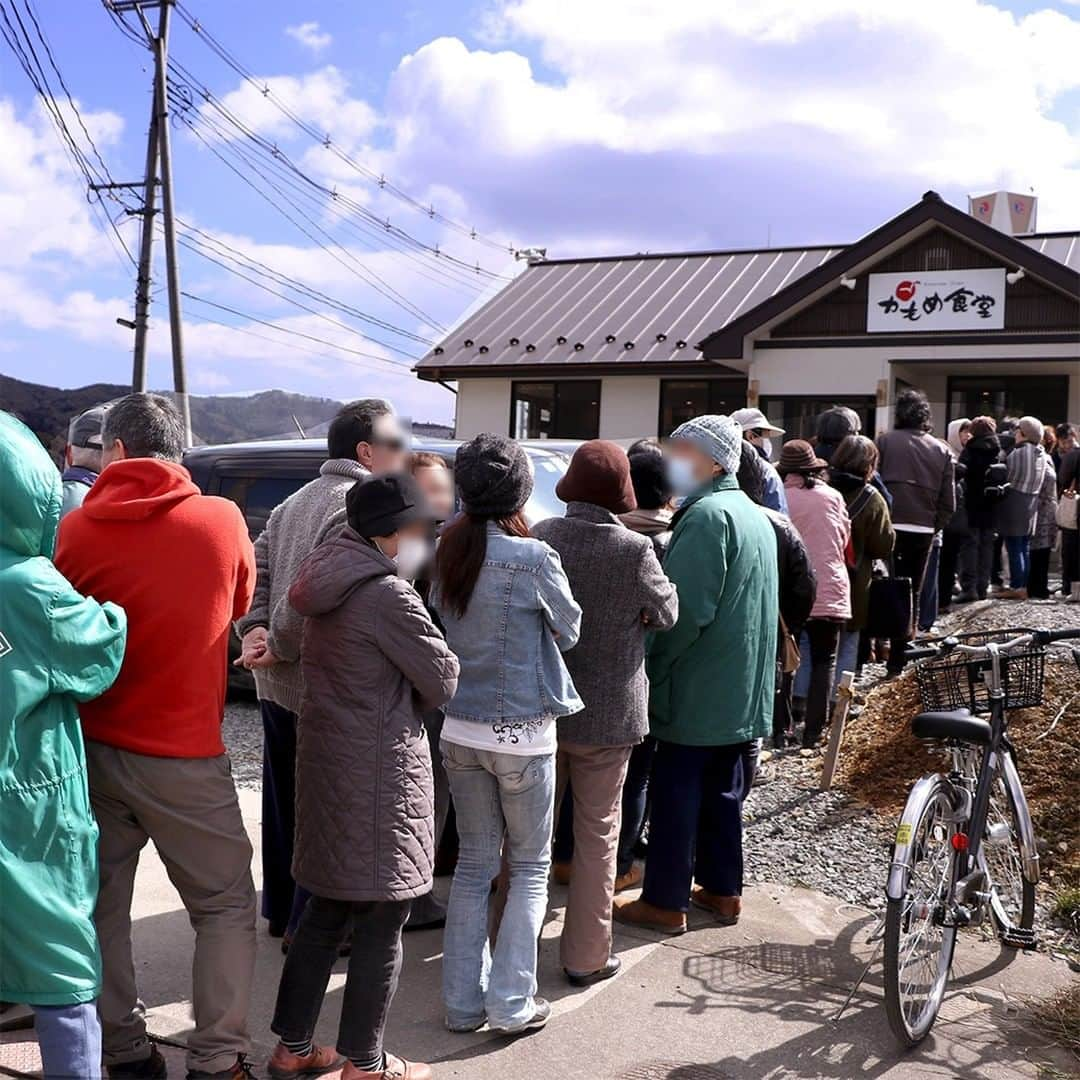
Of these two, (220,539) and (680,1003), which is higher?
(220,539)

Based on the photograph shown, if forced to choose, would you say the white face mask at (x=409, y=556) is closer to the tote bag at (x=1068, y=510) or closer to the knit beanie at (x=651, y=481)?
the knit beanie at (x=651, y=481)

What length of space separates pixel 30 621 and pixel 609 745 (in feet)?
6.67

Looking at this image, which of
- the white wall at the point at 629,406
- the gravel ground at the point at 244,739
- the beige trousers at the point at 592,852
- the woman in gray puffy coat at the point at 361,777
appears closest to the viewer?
the woman in gray puffy coat at the point at 361,777

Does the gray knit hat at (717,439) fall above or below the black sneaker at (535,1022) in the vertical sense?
above

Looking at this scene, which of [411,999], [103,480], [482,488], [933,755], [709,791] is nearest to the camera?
[103,480]

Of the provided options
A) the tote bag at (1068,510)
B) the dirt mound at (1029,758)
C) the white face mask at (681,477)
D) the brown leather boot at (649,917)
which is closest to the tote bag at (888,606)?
the dirt mound at (1029,758)

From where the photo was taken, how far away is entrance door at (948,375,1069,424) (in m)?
16.6

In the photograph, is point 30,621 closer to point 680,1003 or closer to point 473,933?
point 473,933

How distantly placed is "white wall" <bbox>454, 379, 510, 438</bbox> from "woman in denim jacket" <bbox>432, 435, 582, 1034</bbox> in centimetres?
1643

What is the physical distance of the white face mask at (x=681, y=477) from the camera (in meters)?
4.54

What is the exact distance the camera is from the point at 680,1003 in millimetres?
3855

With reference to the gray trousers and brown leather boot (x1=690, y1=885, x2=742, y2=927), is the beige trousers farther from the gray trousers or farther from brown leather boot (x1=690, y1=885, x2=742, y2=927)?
the gray trousers

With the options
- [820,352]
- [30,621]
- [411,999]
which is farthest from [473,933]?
[820,352]

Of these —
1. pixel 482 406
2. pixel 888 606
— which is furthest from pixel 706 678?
pixel 482 406
